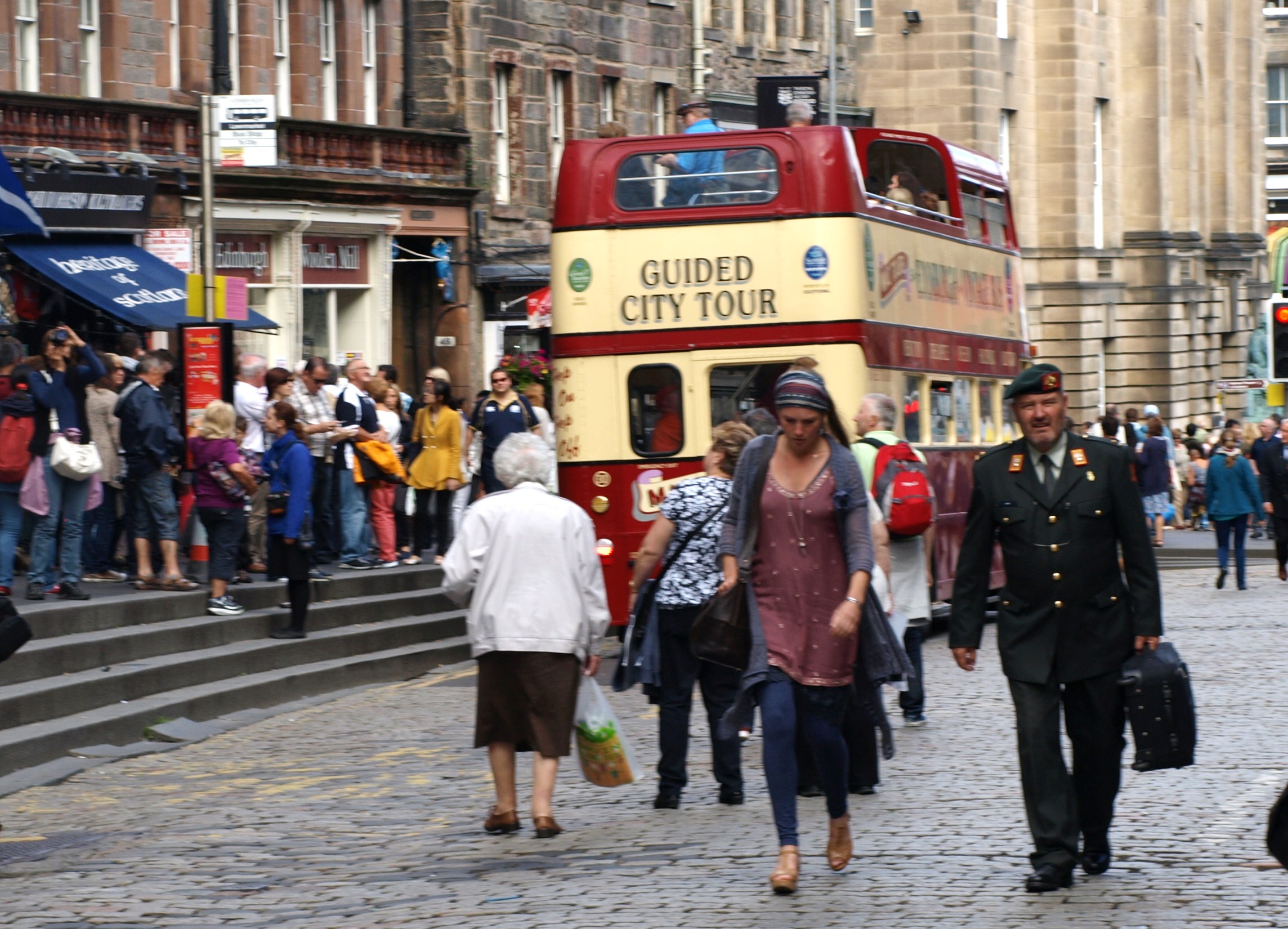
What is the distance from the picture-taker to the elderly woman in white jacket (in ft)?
32.9

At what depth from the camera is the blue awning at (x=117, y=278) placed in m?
23.8

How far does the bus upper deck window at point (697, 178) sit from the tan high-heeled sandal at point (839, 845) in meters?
9.10

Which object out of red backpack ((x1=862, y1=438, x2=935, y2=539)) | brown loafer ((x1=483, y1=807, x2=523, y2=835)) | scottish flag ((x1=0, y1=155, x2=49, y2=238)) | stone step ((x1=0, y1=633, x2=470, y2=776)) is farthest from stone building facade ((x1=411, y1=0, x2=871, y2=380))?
brown loafer ((x1=483, y1=807, x2=523, y2=835))

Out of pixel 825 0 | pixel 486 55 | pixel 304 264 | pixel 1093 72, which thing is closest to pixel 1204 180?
pixel 1093 72

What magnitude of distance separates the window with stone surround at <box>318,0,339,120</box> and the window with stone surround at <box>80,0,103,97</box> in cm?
436

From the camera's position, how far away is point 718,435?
10836mm

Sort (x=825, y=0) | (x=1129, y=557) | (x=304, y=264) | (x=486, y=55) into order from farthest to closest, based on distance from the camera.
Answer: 1. (x=825, y=0)
2. (x=486, y=55)
3. (x=304, y=264)
4. (x=1129, y=557)

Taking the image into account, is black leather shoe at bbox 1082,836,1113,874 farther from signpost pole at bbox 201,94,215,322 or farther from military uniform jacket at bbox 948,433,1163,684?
signpost pole at bbox 201,94,215,322

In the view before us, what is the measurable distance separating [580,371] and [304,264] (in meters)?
12.1

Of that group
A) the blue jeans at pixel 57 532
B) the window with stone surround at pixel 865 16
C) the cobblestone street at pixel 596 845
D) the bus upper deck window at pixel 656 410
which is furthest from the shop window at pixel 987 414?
the window with stone surround at pixel 865 16

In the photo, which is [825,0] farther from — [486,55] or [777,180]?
[777,180]

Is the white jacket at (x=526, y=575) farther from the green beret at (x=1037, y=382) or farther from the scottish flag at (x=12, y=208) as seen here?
the scottish flag at (x=12, y=208)

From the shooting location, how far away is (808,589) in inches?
347

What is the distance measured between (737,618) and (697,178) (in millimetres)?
9029
